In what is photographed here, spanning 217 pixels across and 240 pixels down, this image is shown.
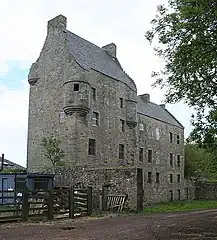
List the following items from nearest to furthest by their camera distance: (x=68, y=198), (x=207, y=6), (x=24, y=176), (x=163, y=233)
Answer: (x=207, y=6), (x=163, y=233), (x=68, y=198), (x=24, y=176)

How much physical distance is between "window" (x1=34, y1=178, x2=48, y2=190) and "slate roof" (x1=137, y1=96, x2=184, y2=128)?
78.1 feet

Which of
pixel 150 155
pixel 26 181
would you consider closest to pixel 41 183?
pixel 26 181

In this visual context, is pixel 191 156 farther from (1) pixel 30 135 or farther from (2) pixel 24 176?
(2) pixel 24 176

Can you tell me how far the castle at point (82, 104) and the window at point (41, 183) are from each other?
23.5ft

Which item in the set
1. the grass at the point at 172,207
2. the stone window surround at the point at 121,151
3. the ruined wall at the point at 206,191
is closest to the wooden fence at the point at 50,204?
the grass at the point at 172,207

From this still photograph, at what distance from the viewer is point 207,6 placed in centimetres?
1252

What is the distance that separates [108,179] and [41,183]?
16.1 feet

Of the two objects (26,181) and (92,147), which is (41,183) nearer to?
(26,181)

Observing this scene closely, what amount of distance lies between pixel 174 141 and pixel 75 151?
25.3m

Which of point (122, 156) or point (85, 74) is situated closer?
point (85, 74)

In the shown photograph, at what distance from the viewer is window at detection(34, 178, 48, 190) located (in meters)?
28.8

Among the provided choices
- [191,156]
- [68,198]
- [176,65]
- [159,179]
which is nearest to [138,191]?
[68,198]

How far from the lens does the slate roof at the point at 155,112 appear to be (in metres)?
53.8

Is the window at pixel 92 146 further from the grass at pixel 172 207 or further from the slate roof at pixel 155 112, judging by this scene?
the slate roof at pixel 155 112
